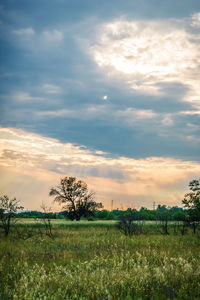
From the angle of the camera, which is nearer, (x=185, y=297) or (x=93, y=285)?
(x=185, y=297)

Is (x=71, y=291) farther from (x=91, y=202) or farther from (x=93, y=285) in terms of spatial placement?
(x=91, y=202)

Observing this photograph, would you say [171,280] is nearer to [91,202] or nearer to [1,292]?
[1,292]

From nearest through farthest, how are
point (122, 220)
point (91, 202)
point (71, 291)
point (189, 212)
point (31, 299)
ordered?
point (31, 299) < point (71, 291) < point (189, 212) < point (122, 220) < point (91, 202)

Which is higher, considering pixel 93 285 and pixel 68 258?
pixel 93 285

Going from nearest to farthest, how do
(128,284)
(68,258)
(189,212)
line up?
1. (128,284)
2. (68,258)
3. (189,212)

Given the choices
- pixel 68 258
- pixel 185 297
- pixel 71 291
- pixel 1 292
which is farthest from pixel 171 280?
pixel 68 258

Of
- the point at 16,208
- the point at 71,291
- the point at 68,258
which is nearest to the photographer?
the point at 71,291

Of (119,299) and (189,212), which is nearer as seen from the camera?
(119,299)

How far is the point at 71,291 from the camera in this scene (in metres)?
4.94

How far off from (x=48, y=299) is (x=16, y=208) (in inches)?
636

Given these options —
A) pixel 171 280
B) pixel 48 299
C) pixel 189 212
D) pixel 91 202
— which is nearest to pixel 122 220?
pixel 189 212

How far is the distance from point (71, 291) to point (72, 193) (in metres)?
52.2

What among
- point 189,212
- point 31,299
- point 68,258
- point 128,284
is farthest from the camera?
point 189,212

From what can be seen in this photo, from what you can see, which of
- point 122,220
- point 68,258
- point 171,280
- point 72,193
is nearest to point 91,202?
point 72,193
